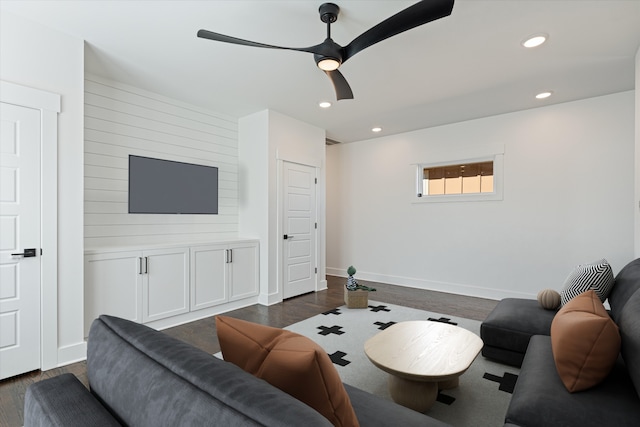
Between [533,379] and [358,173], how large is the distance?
487cm

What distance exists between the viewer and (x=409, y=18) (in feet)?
6.20

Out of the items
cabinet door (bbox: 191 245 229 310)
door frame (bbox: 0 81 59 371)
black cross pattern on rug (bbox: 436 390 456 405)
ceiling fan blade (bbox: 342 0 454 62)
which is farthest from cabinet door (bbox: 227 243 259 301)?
ceiling fan blade (bbox: 342 0 454 62)

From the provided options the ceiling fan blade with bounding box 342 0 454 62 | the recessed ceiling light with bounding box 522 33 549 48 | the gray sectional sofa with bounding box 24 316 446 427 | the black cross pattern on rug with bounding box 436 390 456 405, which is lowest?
the black cross pattern on rug with bounding box 436 390 456 405

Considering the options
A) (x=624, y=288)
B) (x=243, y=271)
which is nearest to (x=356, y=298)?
(x=243, y=271)

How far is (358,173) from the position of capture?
6.15 m

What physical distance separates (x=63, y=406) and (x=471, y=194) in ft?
16.8

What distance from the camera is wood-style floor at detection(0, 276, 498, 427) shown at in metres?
2.21

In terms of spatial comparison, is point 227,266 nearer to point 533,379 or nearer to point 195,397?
point 533,379

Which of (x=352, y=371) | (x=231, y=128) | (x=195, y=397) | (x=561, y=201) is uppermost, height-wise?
(x=231, y=128)

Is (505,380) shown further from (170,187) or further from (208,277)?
(170,187)

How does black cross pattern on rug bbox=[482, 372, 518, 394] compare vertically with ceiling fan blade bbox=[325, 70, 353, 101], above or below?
below

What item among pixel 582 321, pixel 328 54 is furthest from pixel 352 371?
pixel 328 54

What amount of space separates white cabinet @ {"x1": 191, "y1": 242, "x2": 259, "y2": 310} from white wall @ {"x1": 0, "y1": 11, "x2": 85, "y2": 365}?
118cm

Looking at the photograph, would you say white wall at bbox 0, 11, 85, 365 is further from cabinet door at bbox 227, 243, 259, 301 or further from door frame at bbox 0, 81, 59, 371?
cabinet door at bbox 227, 243, 259, 301
